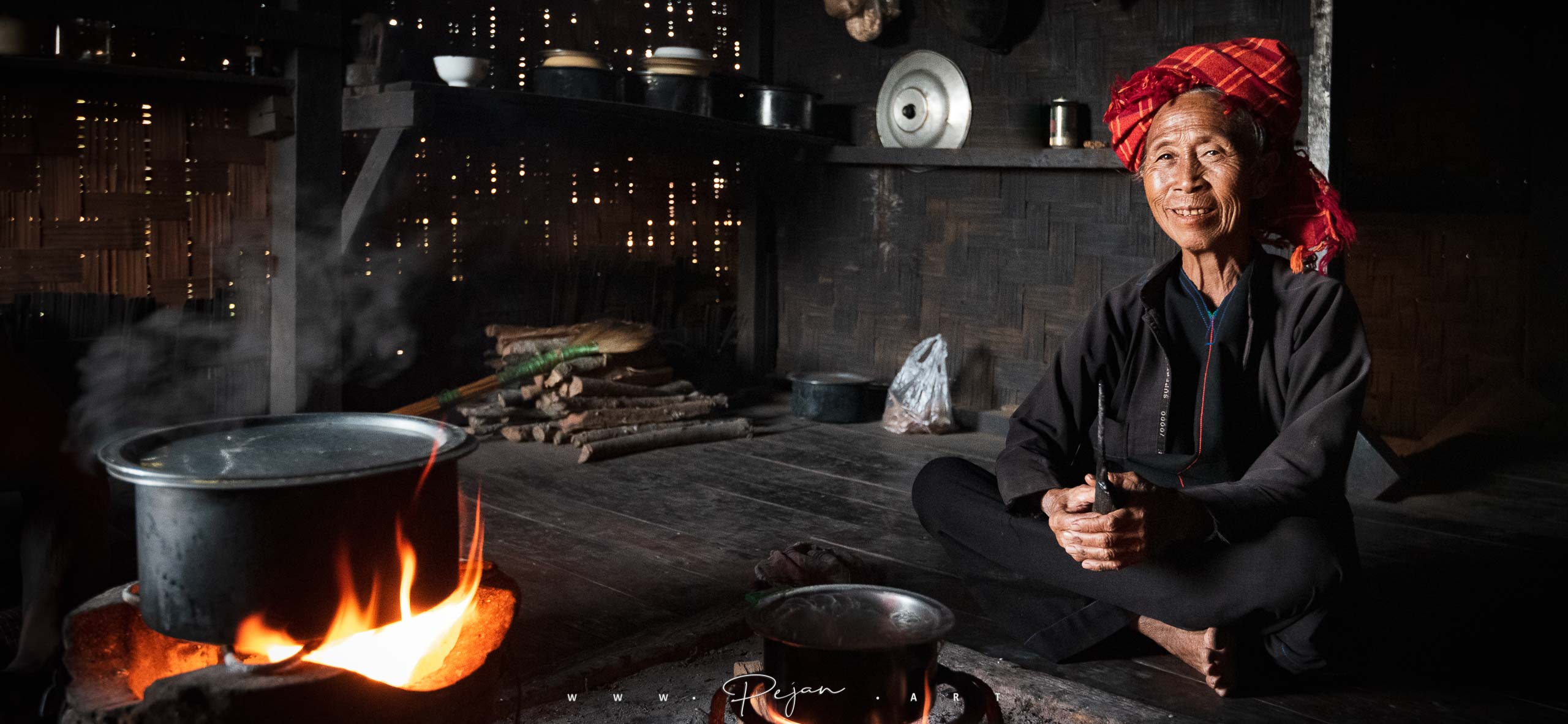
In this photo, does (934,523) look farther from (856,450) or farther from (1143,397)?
(856,450)

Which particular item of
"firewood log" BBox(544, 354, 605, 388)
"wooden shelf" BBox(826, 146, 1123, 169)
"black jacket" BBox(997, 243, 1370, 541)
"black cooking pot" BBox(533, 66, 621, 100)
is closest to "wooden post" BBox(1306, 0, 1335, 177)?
"wooden shelf" BBox(826, 146, 1123, 169)

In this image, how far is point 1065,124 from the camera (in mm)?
5324

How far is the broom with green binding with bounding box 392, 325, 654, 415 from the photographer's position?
5.37 meters

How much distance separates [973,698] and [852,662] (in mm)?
258

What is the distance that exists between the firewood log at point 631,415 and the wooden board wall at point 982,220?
3.93 ft

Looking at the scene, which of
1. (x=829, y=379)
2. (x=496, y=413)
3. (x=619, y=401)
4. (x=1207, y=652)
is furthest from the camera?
(x=829, y=379)

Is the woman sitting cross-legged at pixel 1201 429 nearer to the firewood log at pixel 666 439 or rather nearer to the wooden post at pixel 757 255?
the firewood log at pixel 666 439

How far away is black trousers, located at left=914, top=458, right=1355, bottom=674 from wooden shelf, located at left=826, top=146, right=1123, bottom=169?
260 centimetres

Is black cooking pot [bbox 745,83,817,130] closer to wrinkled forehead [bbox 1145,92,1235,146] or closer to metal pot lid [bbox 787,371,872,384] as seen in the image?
metal pot lid [bbox 787,371,872,384]

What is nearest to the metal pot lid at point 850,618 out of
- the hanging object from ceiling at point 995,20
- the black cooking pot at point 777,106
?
the hanging object from ceiling at point 995,20

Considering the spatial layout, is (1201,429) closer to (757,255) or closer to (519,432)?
(519,432)

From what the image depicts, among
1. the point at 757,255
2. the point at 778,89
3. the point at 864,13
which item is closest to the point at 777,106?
the point at 778,89

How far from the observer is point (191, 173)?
4367 millimetres

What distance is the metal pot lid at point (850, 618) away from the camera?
1858 mm
